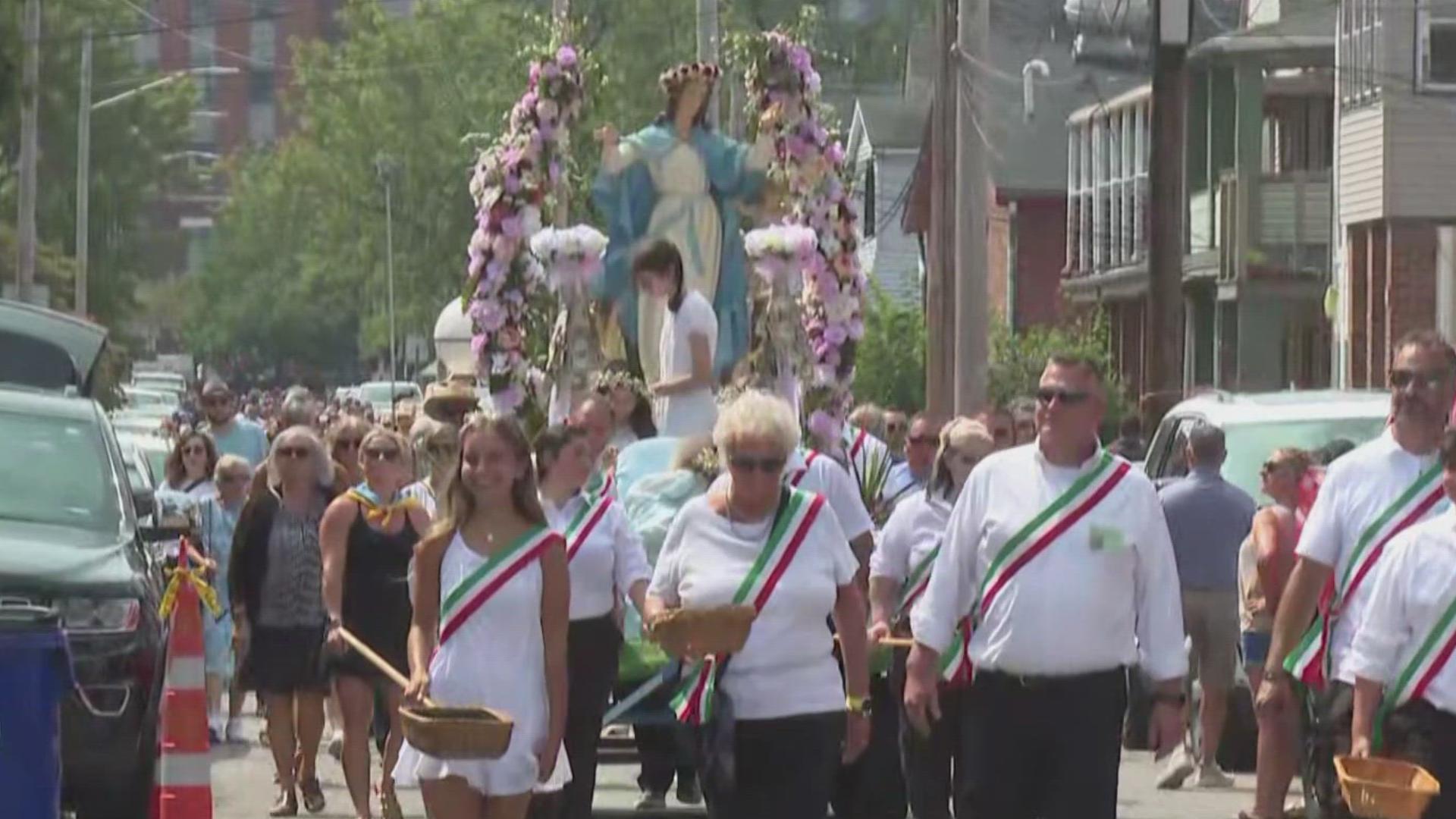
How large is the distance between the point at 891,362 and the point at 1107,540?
33417 millimetres

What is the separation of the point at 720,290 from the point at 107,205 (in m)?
63.9

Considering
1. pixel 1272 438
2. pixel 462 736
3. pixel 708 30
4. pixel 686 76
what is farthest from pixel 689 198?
pixel 708 30

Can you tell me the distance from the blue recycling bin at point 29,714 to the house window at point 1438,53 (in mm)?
31122

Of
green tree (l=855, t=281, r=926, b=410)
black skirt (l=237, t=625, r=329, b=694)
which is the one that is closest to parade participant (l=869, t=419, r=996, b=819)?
black skirt (l=237, t=625, r=329, b=694)

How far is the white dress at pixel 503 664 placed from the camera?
10.0 m

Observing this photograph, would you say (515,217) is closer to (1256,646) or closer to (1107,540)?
(1256,646)

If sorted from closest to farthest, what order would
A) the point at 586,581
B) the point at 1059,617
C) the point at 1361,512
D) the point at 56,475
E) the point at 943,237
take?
the point at 1059,617 → the point at 1361,512 → the point at 586,581 → the point at 56,475 → the point at 943,237

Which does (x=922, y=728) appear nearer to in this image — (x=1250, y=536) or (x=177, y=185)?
(x=1250, y=536)

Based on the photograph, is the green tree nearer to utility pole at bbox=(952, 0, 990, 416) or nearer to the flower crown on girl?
utility pole at bbox=(952, 0, 990, 416)

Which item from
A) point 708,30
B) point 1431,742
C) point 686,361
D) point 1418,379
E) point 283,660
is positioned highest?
point 708,30

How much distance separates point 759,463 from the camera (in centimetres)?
998

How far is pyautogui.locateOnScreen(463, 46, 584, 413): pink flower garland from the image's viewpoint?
19812 mm

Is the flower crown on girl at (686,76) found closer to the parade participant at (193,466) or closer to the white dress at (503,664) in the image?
the parade participant at (193,466)

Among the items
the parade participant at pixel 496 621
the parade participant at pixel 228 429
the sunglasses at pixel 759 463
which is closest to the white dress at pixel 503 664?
the parade participant at pixel 496 621
